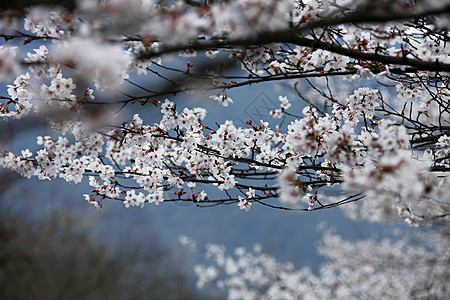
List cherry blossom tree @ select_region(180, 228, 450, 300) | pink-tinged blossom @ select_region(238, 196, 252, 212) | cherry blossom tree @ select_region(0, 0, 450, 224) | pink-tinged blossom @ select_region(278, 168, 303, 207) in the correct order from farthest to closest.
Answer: cherry blossom tree @ select_region(180, 228, 450, 300), pink-tinged blossom @ select_region(238, 196, 252, 212), pink-tinged blossom @ select_region(278, 168, 303, 207), cherry blossom tree @ select_region(0, 0, 450, 224)

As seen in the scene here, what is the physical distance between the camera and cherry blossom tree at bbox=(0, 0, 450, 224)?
158cm

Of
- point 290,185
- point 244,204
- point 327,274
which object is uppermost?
point 327,274

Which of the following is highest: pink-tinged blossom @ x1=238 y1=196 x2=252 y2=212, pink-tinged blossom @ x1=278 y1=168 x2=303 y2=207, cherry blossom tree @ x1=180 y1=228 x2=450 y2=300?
cherry blossom tree @ x1=180 y1=228 x2=450 y2=300

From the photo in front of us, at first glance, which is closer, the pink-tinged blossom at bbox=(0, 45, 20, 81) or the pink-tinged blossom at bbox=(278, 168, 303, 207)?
the pink-tinged blossom at bbox=(0, 45, 20, 81)

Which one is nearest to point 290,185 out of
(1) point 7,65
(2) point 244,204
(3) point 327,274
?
(2) point 244,204

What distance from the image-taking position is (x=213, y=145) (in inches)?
139

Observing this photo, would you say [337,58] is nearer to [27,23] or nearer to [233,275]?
[27,23]

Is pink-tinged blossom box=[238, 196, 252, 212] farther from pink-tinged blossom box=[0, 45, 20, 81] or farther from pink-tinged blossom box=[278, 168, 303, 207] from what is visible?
pink-tinged blossom box=[0, 45, 20, 81]

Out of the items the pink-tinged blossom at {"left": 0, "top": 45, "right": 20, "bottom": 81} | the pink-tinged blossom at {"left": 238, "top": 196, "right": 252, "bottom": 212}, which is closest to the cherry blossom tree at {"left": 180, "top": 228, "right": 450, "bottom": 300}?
the pink-tinged blossom at {"left": 238, "top": 196, "right": 252, "bottom": 212}

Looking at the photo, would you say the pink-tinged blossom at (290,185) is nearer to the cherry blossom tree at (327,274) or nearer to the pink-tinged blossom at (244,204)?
the pink-tinged blossom at (244,204)

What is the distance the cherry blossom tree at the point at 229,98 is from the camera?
1.58 meters

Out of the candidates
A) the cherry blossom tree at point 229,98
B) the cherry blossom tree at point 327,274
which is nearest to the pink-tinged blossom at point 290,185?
the cherry blossom tree at point 229,98

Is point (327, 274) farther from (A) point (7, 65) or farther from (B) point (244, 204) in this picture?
(A) point (7, 65)

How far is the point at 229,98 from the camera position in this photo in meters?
3.48
